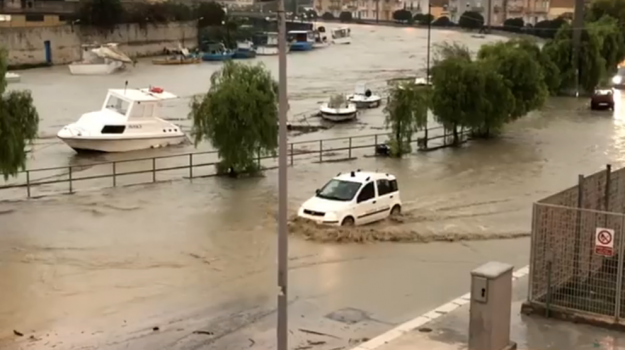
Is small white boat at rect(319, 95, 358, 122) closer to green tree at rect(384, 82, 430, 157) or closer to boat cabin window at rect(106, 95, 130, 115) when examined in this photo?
boat cabin window at rect(106, 95, 130, 115)

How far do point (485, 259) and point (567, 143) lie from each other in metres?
20.3

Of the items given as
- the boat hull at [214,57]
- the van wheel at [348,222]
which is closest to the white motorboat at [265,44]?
the boat hull at [214,57]

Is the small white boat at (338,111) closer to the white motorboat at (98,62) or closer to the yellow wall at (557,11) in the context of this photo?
the white motorboat at (98,62)

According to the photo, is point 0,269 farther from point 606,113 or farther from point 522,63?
point 606,113

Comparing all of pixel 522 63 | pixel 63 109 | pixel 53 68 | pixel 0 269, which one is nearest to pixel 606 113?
pixel 522 63

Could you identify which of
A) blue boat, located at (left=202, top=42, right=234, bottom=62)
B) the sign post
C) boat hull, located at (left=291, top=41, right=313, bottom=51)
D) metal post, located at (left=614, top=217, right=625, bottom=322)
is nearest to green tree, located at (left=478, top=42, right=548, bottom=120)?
the sign post

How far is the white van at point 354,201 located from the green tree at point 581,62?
37.4 meters

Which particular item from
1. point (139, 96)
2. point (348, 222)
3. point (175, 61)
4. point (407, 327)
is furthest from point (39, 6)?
point (407, 327)

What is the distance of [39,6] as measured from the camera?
105938mm

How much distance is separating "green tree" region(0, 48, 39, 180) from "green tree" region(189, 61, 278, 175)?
6.33 metres

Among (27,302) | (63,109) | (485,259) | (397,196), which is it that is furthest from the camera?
(63,109)

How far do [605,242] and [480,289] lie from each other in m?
2.36

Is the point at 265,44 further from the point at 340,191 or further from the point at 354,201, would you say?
the point at 354,201

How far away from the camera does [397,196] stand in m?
23.9
